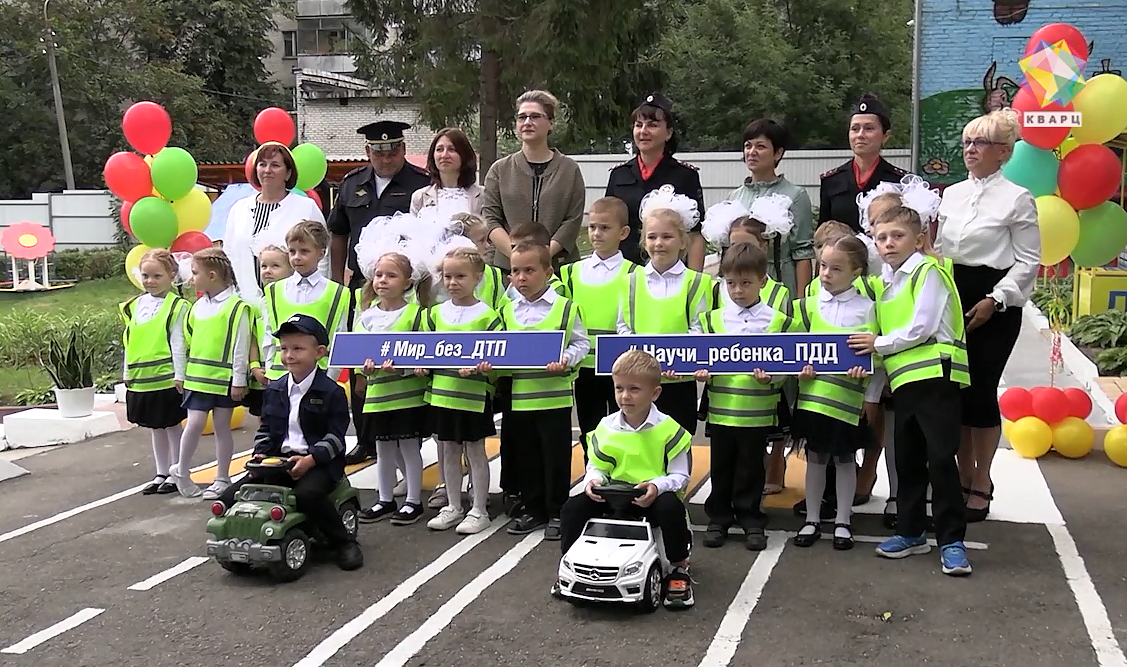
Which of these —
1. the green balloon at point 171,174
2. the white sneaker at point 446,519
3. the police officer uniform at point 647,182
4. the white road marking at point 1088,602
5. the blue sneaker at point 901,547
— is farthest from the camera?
the green balloon at point 171,174

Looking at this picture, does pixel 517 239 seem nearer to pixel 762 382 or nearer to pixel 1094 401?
pixel 762 382

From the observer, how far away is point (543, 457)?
18.9 ft

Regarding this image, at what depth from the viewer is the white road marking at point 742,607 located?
13.6ft

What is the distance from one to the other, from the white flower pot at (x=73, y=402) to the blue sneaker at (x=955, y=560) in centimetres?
720

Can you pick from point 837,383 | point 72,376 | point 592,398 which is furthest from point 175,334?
point 837,383

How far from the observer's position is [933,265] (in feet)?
16.3

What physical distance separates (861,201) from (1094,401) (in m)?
4.46

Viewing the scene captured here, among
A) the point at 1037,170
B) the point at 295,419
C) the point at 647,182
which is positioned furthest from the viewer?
the point at 1037,170

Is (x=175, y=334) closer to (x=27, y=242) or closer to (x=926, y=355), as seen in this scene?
(x=926, y=355)

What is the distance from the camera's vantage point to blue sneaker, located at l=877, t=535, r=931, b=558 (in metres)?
5.23

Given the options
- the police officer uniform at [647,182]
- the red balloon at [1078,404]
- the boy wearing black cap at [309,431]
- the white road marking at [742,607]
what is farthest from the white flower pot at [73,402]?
the red balloon at [1078,404]

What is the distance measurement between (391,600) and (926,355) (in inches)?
107

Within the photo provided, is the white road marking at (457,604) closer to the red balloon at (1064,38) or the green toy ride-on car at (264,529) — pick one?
the green toy ride-on car at (264,529)

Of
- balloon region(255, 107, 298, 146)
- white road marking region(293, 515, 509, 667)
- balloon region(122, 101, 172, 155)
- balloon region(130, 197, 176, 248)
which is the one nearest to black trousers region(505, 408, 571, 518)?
white road marking region(293, 515, 509, 667)
